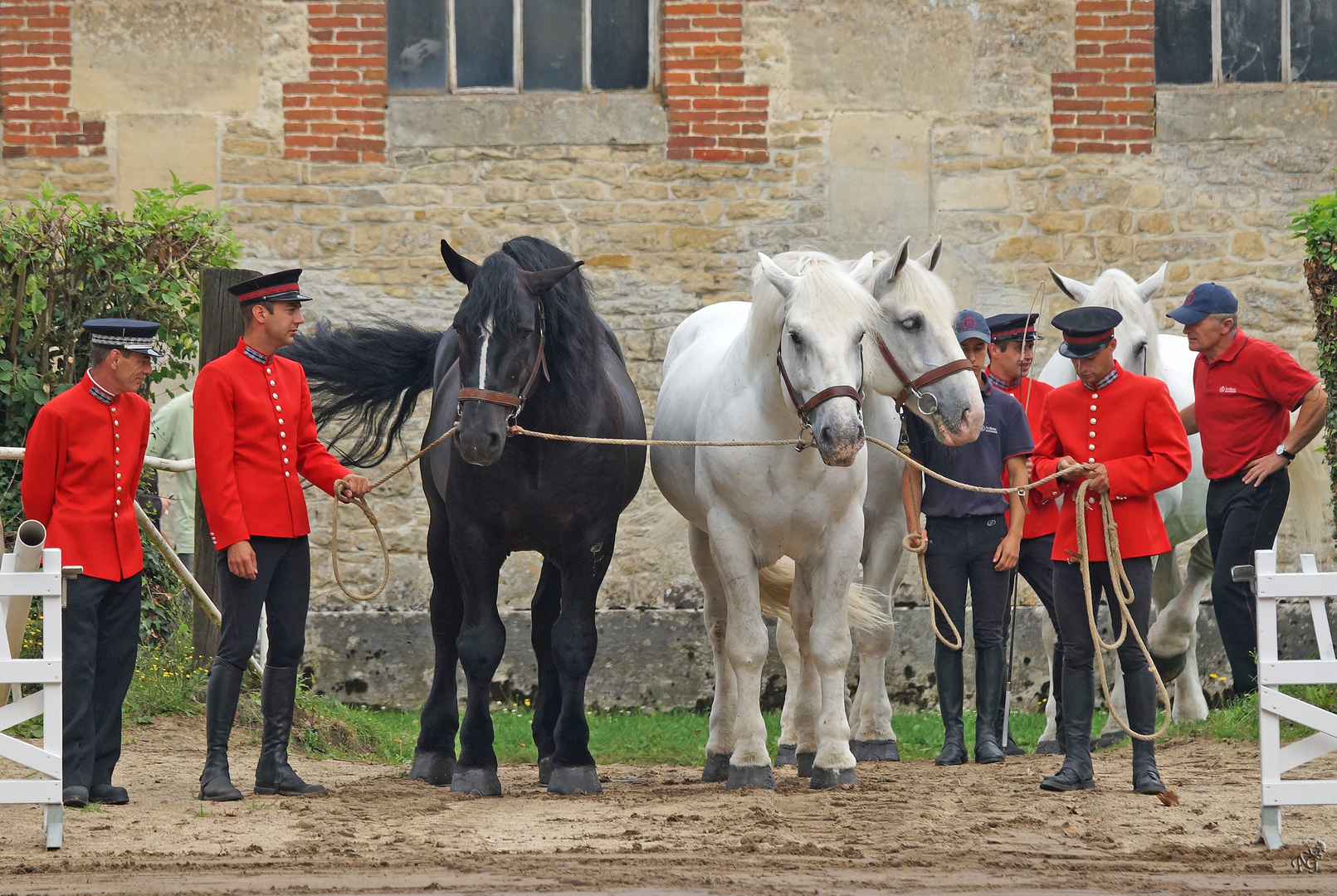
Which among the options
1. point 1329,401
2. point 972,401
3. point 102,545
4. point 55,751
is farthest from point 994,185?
point 55,751

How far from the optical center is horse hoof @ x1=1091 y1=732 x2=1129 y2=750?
7848 mm

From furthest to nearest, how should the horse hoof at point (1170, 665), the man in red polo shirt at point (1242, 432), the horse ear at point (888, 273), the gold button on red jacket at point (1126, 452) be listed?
the horse hoof at point (1170, 665) → the man in red polo shirt at point (1242, 432) → the horse ear at point (888, 273) → the gold button on red jacket at point (1126, 452)

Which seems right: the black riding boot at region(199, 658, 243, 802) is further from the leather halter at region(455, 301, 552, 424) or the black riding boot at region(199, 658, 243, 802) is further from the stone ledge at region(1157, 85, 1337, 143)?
the stone ledge at region(1157, 85, 1337, 143)

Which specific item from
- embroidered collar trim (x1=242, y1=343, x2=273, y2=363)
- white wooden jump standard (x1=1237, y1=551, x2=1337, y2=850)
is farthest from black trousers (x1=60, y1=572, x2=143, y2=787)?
white wooden jump standard (x1=1237, y1=551, x2=1337, y2=850)

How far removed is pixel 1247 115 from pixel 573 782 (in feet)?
23.8

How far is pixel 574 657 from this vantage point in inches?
237

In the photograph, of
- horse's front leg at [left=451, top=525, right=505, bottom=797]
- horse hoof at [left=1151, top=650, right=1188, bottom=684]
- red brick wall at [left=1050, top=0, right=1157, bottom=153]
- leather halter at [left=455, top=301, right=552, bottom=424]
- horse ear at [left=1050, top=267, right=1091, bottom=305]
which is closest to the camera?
leather halter at [left=455, top=301, right=552, bottom=424]

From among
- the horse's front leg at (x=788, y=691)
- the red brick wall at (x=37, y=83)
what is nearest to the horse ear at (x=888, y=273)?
the horse's front leg at (x=788, y=691)

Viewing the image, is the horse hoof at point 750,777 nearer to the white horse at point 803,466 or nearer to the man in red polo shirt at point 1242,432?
the white horse at point 803,466

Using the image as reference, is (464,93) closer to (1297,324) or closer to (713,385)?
(713,385)

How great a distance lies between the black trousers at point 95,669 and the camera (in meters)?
5.43

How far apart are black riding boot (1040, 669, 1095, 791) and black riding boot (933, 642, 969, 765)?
1057mm

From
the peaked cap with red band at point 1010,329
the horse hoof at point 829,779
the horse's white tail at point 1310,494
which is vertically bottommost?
the horse hoof at point 829,779

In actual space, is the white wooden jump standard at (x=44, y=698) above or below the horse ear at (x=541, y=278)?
below
